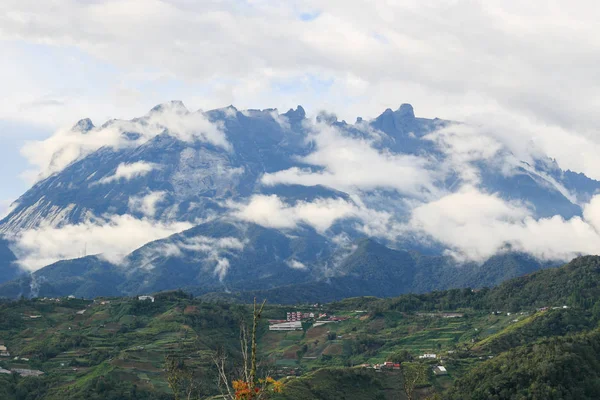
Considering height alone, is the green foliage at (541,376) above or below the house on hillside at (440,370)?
above

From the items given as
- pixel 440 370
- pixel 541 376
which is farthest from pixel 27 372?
pixel 541 376

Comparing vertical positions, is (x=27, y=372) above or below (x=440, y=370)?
above

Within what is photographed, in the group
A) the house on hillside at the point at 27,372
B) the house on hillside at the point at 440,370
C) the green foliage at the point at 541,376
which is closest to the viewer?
the green foliage at the point at 541,376

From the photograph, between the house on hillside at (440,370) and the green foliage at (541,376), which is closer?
the green foliage at (541,376)

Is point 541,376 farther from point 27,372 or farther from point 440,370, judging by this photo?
point 27,372

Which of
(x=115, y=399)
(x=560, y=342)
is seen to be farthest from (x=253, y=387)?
(x=560, y=342)

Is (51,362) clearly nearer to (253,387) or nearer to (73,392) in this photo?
(73,392)

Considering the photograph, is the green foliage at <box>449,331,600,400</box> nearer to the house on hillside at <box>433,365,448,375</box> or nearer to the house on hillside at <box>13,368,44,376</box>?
the house on hillside at <box>433,365,448,375</box>

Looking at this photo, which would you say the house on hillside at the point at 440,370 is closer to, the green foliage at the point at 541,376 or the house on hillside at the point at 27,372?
the green foliage at the point at 541,376

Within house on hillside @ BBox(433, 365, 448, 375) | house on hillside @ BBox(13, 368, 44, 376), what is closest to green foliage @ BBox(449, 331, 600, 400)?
house on hillside @ BBox(433, 365, 448, 375)

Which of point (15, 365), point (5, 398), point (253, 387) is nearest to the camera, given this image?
point (253, 387)

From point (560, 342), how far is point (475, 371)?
22266 mm

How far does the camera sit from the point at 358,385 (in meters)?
179

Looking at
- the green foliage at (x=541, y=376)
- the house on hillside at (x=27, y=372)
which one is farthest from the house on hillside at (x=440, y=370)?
the house on hillside at (x=27, y=372)
